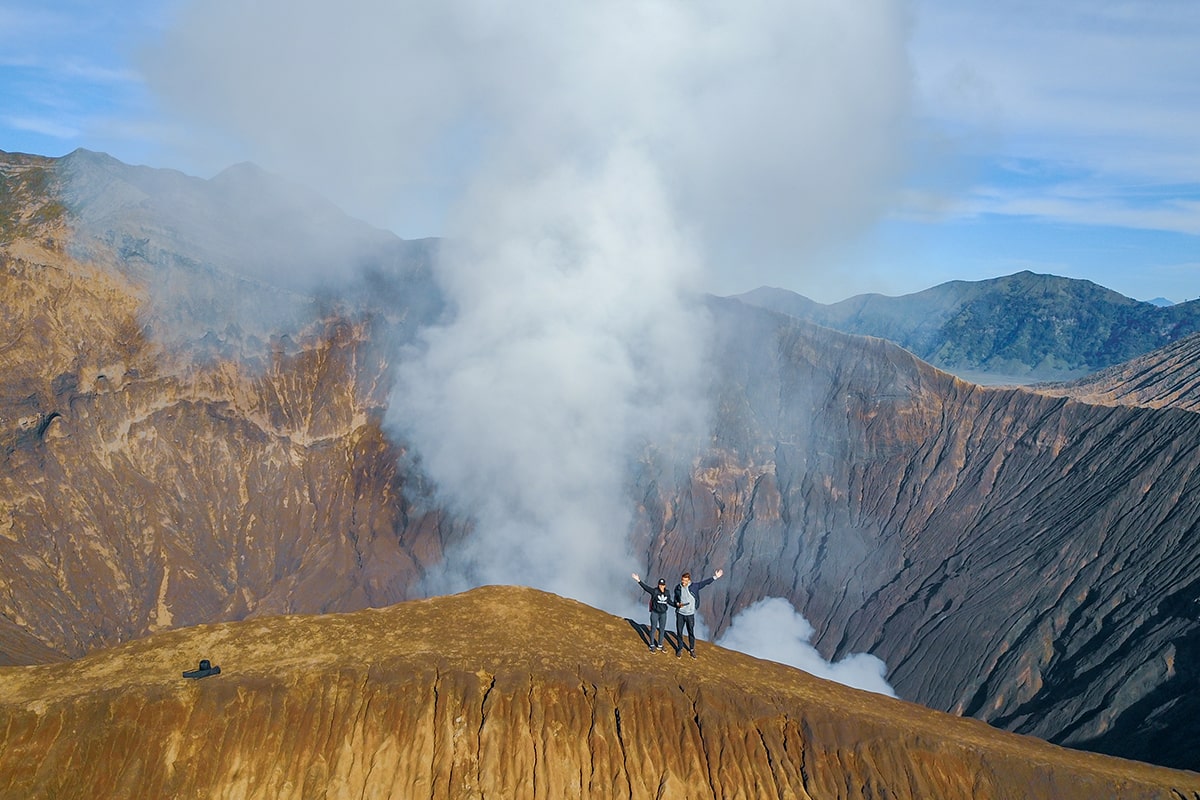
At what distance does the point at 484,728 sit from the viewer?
3703 cm

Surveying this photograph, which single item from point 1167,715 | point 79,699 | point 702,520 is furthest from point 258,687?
point 702,520

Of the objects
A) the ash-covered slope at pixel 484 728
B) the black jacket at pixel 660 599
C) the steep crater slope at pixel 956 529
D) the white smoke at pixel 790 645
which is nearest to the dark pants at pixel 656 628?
the ash-covered slope at pixel 484 728

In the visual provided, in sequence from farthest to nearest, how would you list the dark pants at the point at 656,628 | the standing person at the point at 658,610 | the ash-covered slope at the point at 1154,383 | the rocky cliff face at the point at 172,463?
the ash-covered slope at the point at 1154,383 → the rocky cliff face at the point at 172,463 → the dark pants at the point at 656,628 → the standing person at the point at 658,610

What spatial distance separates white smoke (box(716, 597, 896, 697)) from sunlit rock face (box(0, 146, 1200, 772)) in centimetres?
196

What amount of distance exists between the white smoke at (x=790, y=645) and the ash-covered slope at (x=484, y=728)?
44.6 m

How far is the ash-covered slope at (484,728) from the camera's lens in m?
34.7

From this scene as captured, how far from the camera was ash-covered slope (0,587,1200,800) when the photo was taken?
114 feet

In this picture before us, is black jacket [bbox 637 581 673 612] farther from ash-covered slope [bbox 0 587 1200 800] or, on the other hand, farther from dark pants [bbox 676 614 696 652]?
ash-covered slope [bbox 0 587 1200 800]

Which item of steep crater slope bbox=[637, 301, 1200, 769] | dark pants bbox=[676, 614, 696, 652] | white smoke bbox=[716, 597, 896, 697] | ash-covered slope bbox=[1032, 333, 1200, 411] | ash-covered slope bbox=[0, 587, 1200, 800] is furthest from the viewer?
ash-covered slope bbox=[1032, 333, 1200, 411]

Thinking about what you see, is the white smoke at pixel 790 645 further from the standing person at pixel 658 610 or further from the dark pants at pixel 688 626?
the standing person at pixel 658 610

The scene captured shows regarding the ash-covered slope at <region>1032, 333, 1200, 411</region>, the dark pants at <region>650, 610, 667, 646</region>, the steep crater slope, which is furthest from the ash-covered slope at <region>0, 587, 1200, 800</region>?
the ash-covered slope at <region>1032, 333, 1200, 411</region>

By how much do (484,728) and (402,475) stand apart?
86.9m

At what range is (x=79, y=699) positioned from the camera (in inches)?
1356

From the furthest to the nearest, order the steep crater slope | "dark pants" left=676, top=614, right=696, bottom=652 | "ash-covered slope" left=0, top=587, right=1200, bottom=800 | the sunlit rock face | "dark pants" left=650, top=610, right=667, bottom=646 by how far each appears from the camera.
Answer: the sunlit rock face < the steep crater slope < "dark pants" left=650, top=610, right=667, bottom=646 < "dark pants" left=676, top=614, right=696, bottom=652 < "ash-covered slope" left=0, top=587, right=1200, bottom=800
